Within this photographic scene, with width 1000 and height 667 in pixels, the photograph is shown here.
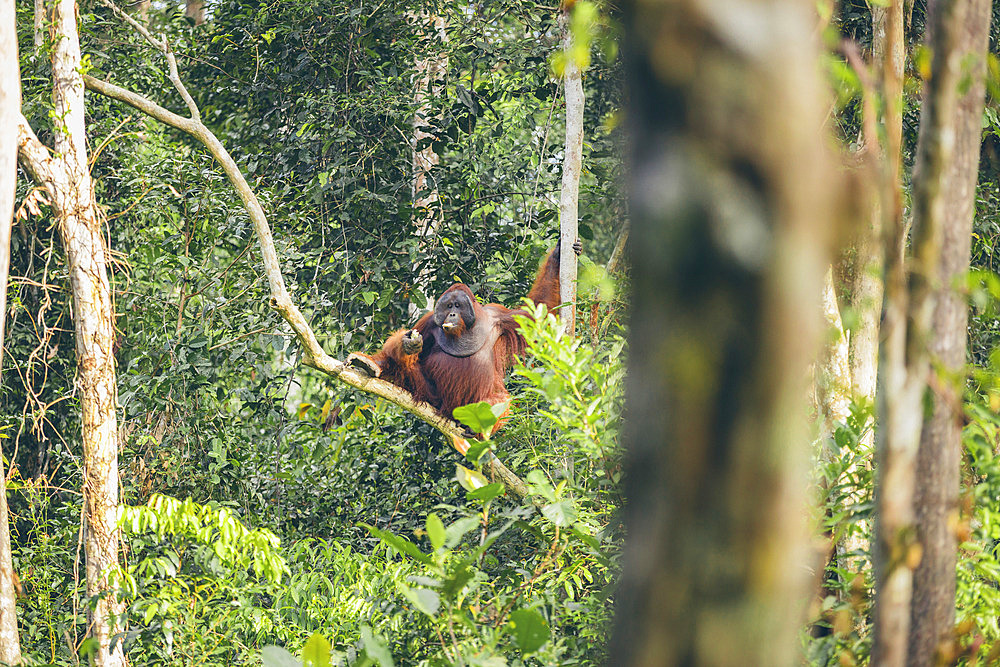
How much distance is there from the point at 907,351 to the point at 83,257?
387 centimetres

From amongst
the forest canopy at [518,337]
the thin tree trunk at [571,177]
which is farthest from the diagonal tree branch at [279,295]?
the thin tree trunk at [571,177]

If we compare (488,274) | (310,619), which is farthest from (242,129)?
(310,619)

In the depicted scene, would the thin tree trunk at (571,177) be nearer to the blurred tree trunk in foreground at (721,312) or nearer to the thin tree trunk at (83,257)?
the thin tree trunk at (83,257)

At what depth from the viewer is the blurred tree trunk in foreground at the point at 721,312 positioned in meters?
0.49

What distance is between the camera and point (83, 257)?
3949mm

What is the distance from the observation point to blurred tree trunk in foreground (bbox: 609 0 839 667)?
0.49 m

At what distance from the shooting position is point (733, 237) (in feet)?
1.61

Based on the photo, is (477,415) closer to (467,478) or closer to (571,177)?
(467,478)

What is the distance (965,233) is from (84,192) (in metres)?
3.90

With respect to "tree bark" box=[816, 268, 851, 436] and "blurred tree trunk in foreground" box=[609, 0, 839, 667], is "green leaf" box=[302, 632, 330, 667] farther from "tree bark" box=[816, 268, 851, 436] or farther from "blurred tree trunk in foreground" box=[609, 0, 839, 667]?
"tree bark" box=[816, 268, 851, 436]

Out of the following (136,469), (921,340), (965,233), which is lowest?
(136,469)

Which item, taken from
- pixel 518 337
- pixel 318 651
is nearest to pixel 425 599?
pixel 318 651

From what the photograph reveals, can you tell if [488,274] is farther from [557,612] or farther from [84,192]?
[557,612]

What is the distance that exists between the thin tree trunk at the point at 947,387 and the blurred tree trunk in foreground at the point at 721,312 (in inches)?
16.5
